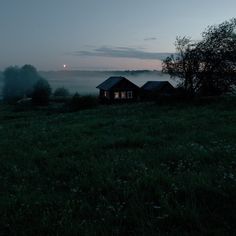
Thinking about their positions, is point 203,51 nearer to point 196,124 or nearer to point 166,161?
point 196,124

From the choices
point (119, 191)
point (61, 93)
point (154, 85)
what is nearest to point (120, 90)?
point (154, 85)

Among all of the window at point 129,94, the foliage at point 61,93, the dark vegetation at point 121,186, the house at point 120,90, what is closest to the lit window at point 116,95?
the house at point 120,90

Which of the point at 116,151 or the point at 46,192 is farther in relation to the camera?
the point at 116,151

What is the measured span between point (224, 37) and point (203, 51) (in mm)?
4175

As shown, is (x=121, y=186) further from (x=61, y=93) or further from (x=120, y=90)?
(x=61, y=93)

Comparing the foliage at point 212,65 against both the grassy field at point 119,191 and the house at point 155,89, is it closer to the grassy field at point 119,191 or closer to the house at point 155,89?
the house at point 155,89

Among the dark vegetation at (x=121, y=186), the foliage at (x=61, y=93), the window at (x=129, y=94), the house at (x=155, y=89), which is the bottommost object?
the foliage at (x=61, y=93)

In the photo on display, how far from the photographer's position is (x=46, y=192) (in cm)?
845

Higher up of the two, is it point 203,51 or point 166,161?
point 203,51

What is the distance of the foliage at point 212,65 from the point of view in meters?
54.9

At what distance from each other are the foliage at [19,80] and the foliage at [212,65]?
280ft

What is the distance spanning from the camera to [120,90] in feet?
268

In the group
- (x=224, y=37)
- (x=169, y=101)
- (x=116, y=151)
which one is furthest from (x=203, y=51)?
(x=116, y=151)

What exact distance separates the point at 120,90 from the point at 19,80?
256ft
